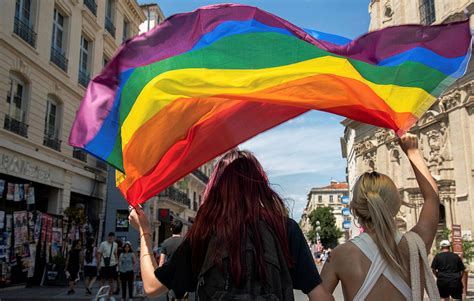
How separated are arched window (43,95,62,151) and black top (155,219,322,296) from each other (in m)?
17.3

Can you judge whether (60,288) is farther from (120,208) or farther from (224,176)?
(224,176)

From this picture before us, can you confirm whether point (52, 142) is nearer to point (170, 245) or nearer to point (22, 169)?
point (22, 169)

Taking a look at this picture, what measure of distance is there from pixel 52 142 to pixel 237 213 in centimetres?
1802

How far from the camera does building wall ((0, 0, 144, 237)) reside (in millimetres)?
15266

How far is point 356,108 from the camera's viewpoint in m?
3.30

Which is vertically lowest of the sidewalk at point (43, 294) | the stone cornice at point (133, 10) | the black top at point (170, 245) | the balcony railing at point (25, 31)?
the sidewalk at point (43, 294)

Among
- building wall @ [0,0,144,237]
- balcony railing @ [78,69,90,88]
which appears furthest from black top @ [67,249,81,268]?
balcony railing @ [78,69,90,88]

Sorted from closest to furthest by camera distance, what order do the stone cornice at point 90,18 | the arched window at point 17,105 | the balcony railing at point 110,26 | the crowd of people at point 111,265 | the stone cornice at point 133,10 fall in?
the crowd of people at point 111,265 < the arched window at point 17,105 < the stone cornice at point 90,18 < the balcony railing at point 110,26 < the stone cornice at point 133,10

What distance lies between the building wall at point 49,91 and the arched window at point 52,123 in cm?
14

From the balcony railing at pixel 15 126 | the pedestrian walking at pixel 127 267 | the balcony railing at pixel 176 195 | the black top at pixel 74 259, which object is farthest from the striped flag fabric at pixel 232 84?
the balcony railing at pixel 176 195

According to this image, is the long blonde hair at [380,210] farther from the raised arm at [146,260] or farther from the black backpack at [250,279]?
the raised arm at [146,260]

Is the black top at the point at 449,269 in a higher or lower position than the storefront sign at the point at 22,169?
lower

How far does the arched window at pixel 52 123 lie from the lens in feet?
60.4

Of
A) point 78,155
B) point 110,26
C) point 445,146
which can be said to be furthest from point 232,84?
point 445,146
